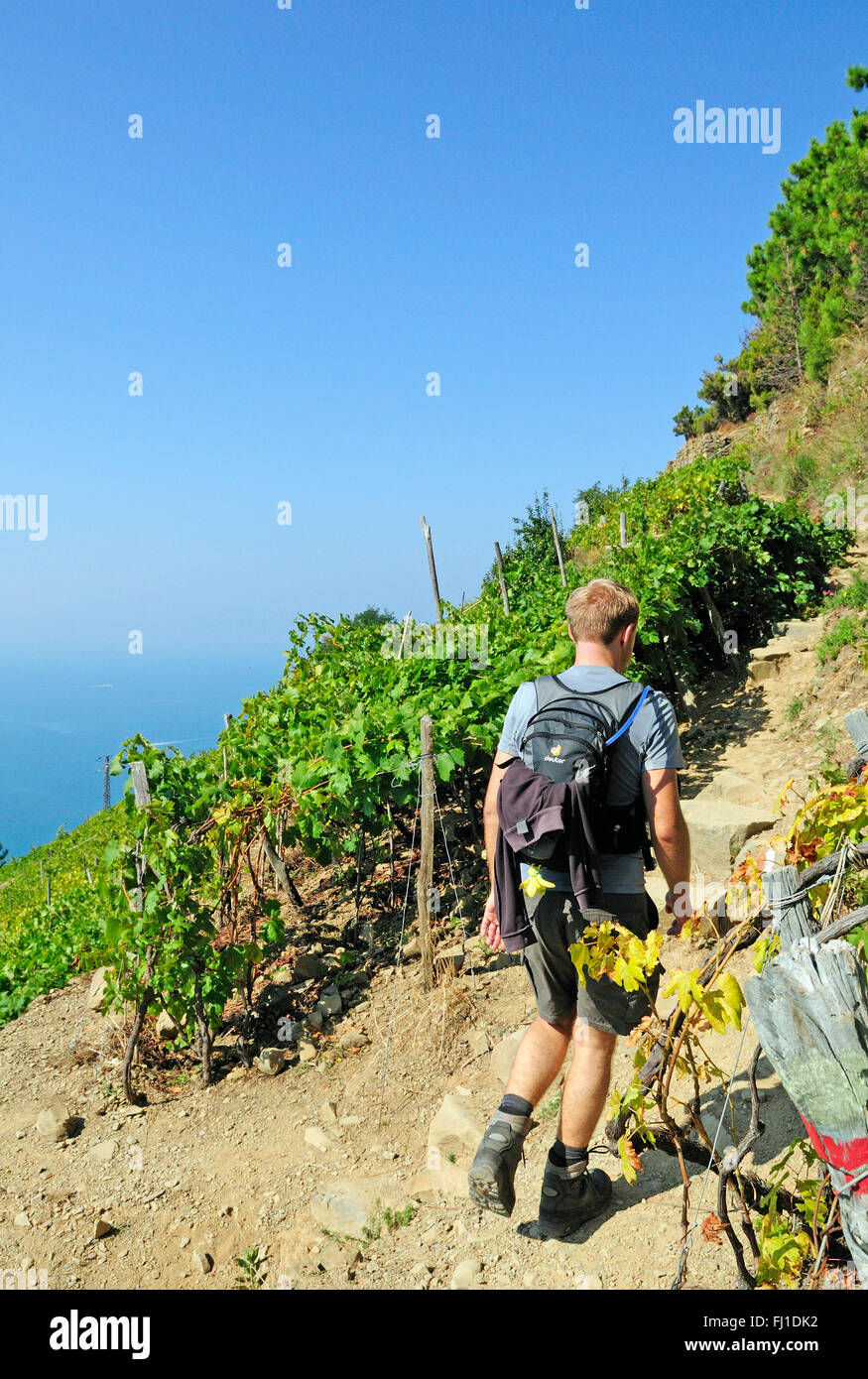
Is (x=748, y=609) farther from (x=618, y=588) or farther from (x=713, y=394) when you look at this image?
(x=713, y=394)

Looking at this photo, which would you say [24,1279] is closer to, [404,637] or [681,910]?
[681,910]

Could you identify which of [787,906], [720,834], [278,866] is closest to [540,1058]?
[787,906]

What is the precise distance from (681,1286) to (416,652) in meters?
5.16

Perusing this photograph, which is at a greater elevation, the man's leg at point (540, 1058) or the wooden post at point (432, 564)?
the wooden post at point (432, 564)

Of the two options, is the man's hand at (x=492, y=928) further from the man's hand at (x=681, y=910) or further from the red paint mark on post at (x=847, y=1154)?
the red paint mark on post at (x=847, y=1154)

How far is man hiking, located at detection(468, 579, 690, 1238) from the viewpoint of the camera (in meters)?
2.50

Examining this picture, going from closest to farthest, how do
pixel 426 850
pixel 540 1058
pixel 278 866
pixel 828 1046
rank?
pixel 828 1046
pixel 540 1058
pixel 426 850
pixel 278 866

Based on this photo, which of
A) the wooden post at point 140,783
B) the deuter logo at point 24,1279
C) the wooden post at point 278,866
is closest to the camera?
the deuter logo at point 24,1279

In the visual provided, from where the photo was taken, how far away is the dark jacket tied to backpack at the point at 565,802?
2414 mm

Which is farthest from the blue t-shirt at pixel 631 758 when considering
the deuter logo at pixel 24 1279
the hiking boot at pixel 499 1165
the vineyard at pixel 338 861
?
the deuter logo at pixel 24 1279

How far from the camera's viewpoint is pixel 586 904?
247 cm
